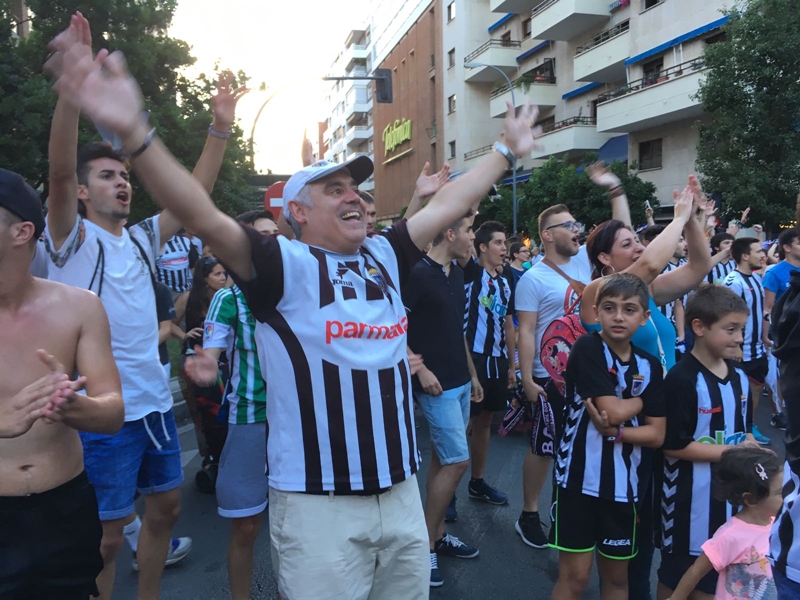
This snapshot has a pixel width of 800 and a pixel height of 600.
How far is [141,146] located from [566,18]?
2736 cm

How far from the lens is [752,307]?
6.66m

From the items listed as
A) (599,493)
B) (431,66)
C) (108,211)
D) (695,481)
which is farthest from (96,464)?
(431,66)

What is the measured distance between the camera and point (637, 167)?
938 inches

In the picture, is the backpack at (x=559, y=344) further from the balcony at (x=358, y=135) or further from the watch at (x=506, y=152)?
the balcony at (x=358, y=135)

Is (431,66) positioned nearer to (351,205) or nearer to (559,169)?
(559,169)

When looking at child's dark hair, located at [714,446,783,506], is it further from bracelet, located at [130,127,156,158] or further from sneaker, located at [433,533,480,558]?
bracelet, located at [130,127,156,158]

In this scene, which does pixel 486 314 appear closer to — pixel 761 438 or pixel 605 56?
pixel 761 438

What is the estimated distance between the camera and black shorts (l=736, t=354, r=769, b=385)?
20.7 ft

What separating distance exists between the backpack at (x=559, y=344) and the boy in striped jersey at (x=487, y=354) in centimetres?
106

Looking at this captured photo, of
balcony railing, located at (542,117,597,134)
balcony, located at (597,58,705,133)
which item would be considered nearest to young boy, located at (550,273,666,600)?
balcony, located at (597,58,705,133)

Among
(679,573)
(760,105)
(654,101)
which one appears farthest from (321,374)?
(654,101)

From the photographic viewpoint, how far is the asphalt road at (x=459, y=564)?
11.8ft

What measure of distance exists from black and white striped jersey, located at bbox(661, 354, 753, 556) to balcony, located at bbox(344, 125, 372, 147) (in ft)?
226

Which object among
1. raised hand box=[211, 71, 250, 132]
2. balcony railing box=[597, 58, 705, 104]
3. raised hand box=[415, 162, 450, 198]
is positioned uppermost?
balcony railing box=[597, 58, 705, 104]
